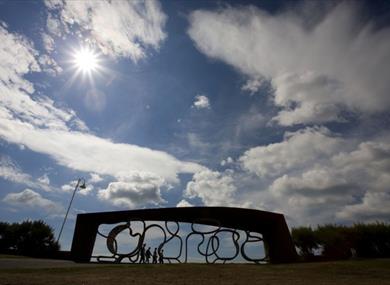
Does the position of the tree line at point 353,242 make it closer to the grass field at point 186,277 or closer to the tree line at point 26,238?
the grass field at point 186,277

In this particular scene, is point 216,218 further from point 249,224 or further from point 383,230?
point 383,230

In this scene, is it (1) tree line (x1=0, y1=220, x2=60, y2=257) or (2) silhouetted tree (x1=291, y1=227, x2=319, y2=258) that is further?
(1) tree line (x1=0, y1=220, x2=60, y2=257)

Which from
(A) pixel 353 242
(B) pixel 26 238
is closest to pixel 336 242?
(A) pixel 353 242

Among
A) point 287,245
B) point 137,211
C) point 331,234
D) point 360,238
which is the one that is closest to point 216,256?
point 287,245

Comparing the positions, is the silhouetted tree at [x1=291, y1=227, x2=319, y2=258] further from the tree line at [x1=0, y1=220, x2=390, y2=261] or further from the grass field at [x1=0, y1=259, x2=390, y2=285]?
the grass field at [x1=0, y1=259, x2=390, y2=285]

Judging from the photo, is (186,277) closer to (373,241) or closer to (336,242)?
(336,242)

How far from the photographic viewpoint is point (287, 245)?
22656mm

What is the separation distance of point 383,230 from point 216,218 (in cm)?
1394

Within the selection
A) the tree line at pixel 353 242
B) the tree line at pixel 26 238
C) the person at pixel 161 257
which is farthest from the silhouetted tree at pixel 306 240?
the tree line at pixel 26 238

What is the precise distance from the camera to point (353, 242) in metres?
25.0

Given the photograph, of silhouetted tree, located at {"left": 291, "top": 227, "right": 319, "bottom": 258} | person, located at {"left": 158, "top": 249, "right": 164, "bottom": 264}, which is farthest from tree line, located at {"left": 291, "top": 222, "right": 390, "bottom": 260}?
person, located at {"left": 158, "top": 249, "right": 164, "bottom": 264}

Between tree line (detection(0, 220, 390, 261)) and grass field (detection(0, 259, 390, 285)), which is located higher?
tree line (detection(0, 220, 390, 261))

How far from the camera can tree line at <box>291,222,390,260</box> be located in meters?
24.0

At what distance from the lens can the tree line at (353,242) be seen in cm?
2397
